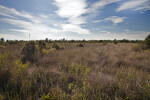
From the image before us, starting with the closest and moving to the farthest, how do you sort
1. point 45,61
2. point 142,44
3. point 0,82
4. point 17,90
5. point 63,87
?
point 17,90
point 63,87
point 0,82
point 45,61
point 142,44

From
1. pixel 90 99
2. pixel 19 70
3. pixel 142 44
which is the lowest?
pixel 90 99

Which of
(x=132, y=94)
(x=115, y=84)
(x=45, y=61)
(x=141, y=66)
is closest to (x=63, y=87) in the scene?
(x=115, y=84)

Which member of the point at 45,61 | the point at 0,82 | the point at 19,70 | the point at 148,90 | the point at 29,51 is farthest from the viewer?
the point at 29,51

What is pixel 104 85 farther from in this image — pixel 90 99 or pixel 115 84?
pixel 90 99

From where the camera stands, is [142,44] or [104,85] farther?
[142,44]

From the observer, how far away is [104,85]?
100.0 inches

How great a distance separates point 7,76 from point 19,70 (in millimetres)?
463

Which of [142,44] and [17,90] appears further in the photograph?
[142,44]

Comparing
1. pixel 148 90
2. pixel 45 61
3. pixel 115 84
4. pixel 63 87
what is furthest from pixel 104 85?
pixel 45 61

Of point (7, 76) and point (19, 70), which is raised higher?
point (19, 70)

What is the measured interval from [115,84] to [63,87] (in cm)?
165

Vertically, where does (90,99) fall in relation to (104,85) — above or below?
below

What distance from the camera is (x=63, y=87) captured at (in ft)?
8.70

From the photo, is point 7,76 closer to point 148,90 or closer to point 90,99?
point 90,99
